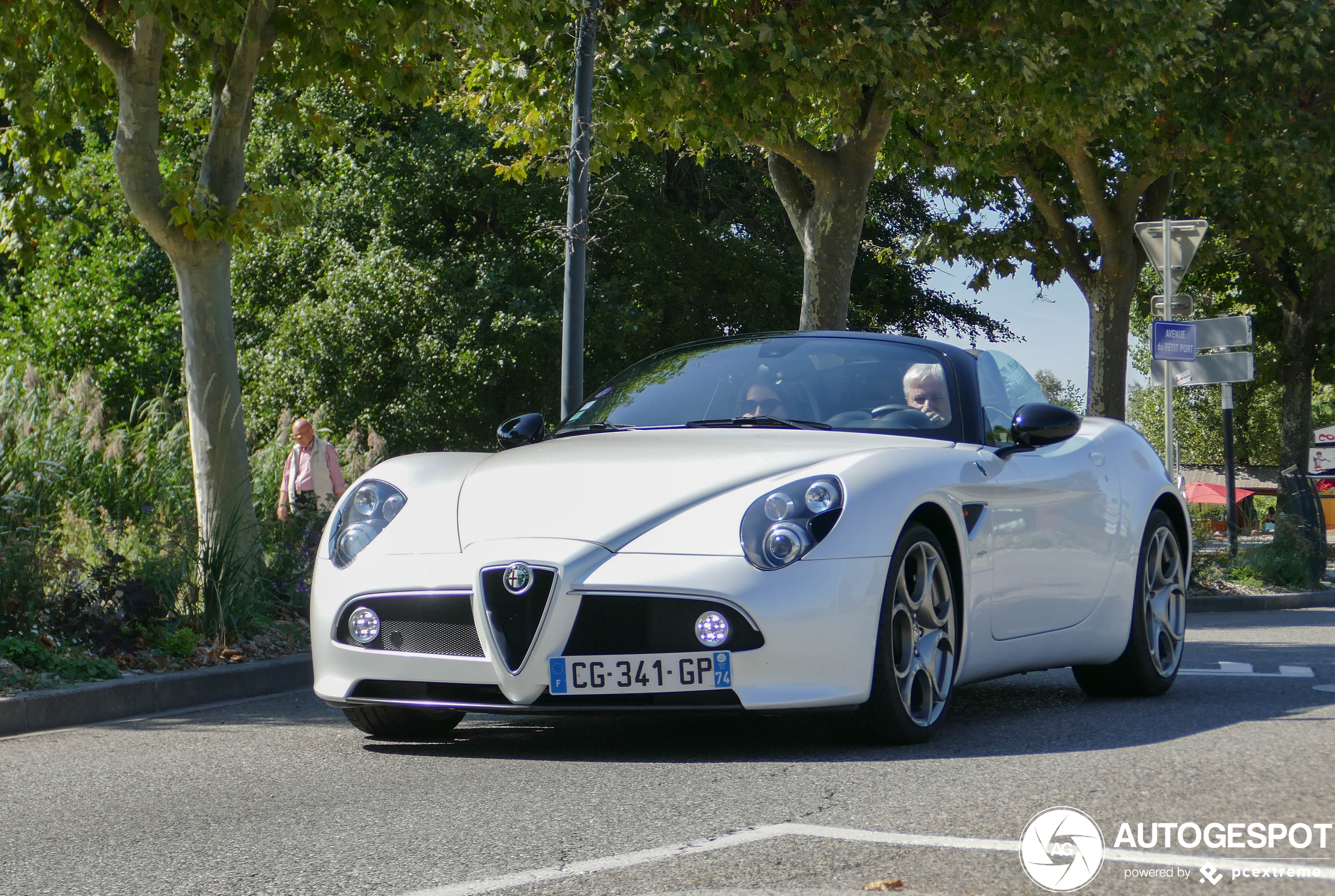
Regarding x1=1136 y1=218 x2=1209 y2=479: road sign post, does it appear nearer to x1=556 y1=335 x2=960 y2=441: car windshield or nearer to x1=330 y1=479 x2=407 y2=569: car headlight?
x1=556 y1=335 x2=960 y2=441: car windshield

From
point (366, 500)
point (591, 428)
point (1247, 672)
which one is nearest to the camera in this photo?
point (366, 500)

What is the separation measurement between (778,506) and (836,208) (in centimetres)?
1113

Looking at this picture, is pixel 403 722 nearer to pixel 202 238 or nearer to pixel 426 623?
pixel 426 623

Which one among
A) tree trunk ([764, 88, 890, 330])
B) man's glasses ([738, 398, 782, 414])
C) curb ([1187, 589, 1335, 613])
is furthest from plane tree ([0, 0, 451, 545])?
curb ([1187, 589, 1335, 613])

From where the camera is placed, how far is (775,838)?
3969mm

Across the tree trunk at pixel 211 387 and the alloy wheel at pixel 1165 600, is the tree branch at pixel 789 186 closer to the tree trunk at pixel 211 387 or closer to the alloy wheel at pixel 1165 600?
the tree trunk at pixel 211 387

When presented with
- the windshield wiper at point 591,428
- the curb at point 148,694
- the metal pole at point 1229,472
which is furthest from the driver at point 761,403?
the metal pole at point 1229,472

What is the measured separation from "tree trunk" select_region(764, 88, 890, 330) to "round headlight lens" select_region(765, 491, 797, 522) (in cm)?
1055

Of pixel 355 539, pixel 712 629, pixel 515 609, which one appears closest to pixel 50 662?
pixel 355 539

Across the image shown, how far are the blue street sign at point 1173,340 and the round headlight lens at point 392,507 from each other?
11.6 meters

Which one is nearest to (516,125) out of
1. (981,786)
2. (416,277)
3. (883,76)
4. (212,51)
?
(883,76)

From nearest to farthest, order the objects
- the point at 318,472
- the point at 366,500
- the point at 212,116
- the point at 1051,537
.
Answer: the point at 366,500, the point at 1051,537, the point at 212,116, the point at 318,472

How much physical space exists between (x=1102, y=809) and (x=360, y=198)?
2496 centimetres

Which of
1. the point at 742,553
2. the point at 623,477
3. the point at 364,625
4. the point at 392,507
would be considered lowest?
the point at 364,625
